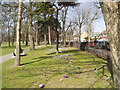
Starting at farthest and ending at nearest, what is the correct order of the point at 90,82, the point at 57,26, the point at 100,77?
1. the point at 57,26
2. the point at 100,77
3. the point at 90,82

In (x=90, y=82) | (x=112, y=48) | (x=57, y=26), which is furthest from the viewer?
(x=57, y=26)

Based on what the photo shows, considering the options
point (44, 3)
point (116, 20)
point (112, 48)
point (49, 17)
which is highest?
point (44, 3)

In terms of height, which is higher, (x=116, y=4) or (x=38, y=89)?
(x=116, y=4)

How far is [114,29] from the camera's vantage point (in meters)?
3.26

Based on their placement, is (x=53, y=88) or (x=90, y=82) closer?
(x=53, y=88)

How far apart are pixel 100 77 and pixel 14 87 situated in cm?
328

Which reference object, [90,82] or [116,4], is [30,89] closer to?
[90,82]

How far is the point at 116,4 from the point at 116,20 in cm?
44

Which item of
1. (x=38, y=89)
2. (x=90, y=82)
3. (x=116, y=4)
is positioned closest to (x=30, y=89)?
(x=38, y=89)

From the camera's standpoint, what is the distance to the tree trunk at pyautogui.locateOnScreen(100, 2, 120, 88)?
10.5 ft

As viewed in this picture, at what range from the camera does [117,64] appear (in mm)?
3316

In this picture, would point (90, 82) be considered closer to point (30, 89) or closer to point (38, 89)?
point (38, 89)

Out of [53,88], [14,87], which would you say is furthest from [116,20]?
[14,87]

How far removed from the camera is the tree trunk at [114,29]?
3.20 metres
